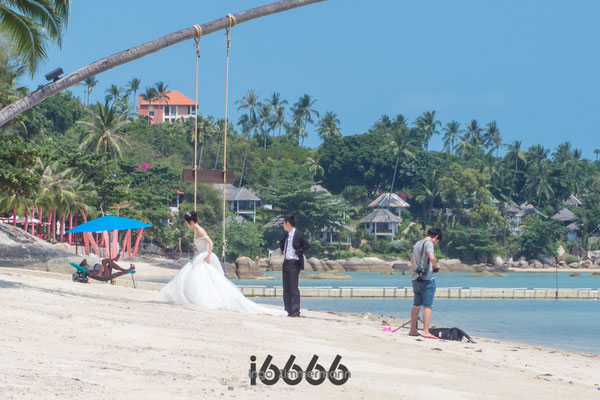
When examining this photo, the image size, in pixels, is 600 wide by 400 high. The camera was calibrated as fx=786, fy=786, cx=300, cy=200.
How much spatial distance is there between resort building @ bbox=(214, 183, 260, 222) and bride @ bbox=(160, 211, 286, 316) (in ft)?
273

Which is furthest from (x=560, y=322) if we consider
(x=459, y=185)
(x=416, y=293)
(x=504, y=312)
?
(x=459, y=185)

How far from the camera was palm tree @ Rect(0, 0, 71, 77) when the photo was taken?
1380 cm

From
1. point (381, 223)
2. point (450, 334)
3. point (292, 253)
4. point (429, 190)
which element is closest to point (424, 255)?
point (450, 334)

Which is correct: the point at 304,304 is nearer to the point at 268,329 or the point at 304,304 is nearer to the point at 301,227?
the point at 268,329

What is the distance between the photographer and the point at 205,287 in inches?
563

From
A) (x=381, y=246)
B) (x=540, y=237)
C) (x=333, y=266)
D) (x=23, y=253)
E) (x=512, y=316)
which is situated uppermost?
(x=540, y=237)

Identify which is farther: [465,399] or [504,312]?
[504,312]

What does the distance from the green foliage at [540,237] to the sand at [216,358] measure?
9024cm

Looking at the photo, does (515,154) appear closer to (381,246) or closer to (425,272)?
(381,246)

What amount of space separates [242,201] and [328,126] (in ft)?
106

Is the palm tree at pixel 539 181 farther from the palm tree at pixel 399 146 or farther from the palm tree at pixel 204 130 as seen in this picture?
the palm tree at pixel 204 130

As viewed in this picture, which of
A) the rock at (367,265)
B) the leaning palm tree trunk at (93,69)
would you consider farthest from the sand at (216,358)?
the rock at (367,265)

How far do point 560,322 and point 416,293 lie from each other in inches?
654

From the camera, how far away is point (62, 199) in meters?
49.2
